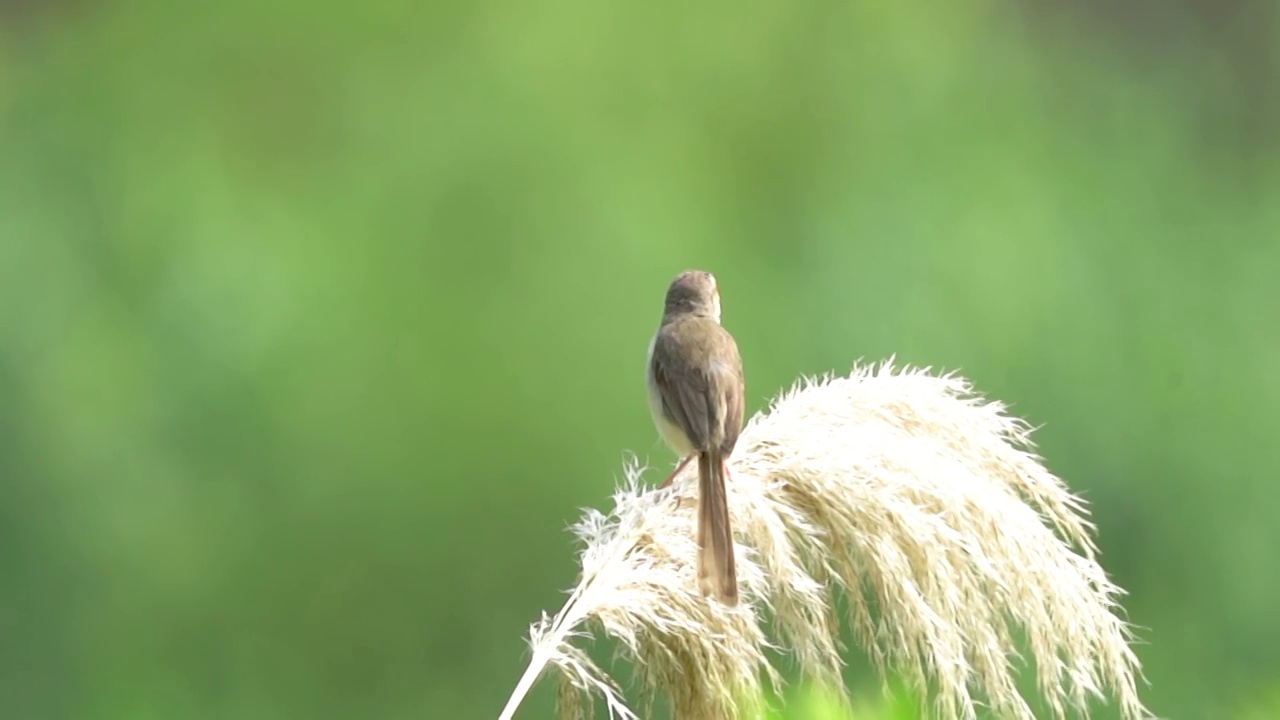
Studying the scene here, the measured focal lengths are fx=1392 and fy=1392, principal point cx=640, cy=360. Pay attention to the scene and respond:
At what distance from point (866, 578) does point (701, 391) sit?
1.44ft

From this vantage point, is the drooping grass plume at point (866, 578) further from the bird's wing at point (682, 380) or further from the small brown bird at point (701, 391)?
the bird's wing at point (682, 380)

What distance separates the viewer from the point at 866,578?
1.29 m

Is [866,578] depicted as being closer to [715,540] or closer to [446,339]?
[715,540]

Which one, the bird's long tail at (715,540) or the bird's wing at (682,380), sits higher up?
the bird's wing at (682,380)

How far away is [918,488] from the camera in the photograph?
1307mm

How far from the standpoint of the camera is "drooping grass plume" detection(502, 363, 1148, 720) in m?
1.20

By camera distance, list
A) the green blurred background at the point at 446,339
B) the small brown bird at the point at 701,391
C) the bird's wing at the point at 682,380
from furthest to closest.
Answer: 1. the green blurred background at the point at 446,339
2. the bird's wing at the point at 682,380
3. the small brown bird at the point at 701,391

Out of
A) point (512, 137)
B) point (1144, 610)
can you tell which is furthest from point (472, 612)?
point (1144, 610)

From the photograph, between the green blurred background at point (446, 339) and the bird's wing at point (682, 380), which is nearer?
the bird's wing at point (682, 380)

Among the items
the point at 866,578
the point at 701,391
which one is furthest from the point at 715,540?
the point at 701,391

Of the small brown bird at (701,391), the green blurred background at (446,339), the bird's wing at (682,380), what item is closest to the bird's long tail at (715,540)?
the small brown bird at (701,391)

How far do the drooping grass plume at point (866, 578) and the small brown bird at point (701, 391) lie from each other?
1.1 inches

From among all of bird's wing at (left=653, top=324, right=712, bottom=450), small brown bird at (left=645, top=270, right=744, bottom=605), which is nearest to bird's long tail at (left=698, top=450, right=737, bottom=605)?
small brown bird at (left=645, top=270, right=744, bottom=605)

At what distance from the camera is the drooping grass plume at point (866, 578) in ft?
3.95
